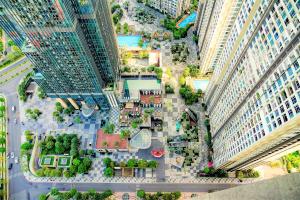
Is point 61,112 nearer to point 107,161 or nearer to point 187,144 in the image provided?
point 107,161

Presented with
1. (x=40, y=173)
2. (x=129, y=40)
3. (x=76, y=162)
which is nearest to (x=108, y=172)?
(x=76, y=162)

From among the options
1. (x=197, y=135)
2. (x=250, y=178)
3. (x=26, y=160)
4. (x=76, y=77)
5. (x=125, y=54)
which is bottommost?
(x=250, y=178)

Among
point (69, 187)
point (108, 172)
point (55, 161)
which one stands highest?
point (55, 161)

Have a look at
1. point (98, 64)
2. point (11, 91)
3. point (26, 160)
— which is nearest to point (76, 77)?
point (98, 64)

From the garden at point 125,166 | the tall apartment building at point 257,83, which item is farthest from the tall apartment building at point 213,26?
the garden at point 125,166

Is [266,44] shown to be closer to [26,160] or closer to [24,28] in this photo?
[24,28]

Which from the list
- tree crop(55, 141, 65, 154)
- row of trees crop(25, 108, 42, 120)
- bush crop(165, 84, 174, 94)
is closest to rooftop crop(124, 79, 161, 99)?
bush crop(165, 84, 174, 94)

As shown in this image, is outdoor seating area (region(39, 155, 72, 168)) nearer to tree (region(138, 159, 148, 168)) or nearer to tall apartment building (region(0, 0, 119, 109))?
tall apartment building (region(0, 0, 119, 109))
